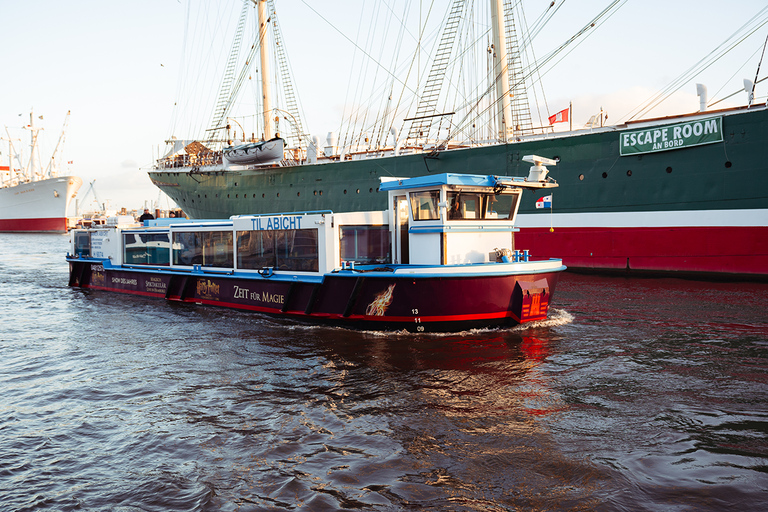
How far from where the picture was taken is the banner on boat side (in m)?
18.7

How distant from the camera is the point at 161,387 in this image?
8680 mm

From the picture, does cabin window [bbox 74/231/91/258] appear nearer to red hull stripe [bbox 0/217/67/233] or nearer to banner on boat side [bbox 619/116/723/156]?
banner on boat side [bbox 619/116/723/156]

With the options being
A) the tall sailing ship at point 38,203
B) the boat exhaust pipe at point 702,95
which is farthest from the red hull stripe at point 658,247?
the tall sailing ship at point 38,203

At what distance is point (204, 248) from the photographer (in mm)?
16188

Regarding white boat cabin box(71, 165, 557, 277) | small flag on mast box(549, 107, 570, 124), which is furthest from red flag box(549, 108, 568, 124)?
white boat cabin box(71, 165, 557, 277)

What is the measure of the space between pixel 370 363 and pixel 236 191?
26.5 metres

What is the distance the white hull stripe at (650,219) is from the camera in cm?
1822

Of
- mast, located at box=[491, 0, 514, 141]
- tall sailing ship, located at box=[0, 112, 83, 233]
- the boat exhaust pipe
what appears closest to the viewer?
the boat exhaust pipe

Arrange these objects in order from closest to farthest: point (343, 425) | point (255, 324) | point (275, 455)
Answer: point (275, 455) → point (343, 425) → point (255, 324)

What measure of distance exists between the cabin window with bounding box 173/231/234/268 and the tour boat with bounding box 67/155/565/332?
52 millimetres

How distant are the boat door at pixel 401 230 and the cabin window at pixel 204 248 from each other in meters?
5.10

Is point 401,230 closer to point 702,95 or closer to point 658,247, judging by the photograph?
point 658,247

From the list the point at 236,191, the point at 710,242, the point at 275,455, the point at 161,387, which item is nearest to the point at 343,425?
the point at 275,455

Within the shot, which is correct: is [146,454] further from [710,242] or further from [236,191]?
[236,191]
